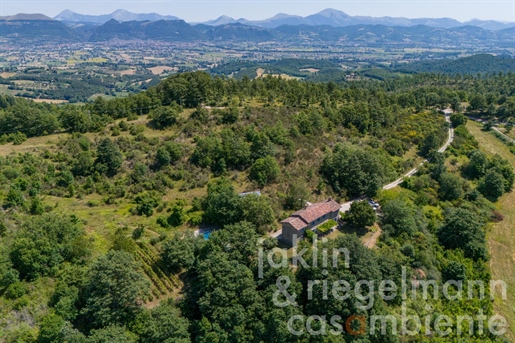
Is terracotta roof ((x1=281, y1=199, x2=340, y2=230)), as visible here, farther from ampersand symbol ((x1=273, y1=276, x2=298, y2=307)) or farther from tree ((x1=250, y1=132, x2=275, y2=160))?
tree ((x1=250, y1=132, x2=275, y2=160))

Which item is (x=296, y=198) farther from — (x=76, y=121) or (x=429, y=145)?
(x=76, y=121)

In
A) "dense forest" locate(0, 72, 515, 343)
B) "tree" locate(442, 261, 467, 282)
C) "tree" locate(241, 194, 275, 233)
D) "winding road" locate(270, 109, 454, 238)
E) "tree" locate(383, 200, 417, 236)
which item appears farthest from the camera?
"winding road" locate(270, 109, 454, 238)

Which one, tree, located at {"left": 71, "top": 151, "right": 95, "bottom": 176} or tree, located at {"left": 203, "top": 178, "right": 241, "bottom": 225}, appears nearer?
tree, located at {"left": 203, "top": 178, "right": 241, "bottom": 225}

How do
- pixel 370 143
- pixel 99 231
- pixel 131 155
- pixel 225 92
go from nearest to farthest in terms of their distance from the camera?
pixel 99 231 < pixel 131 155 < pixel 370 143 < pixel 225 92

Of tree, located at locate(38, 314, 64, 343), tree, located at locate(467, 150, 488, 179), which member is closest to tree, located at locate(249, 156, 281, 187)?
tree, located at locate(38, 314, 64, 343)

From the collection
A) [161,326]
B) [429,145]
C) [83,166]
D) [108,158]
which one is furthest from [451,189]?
[83,166]

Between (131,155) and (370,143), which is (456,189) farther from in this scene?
(131,155)

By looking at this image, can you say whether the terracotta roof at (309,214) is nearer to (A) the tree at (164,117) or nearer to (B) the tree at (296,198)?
(B) the tree at (296,198)

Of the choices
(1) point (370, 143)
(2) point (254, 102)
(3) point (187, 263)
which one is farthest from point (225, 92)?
(3) point (187, 263)

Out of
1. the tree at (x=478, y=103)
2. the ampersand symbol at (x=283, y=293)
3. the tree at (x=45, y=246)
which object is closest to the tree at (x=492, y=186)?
the tree at (x=478, y=103)
